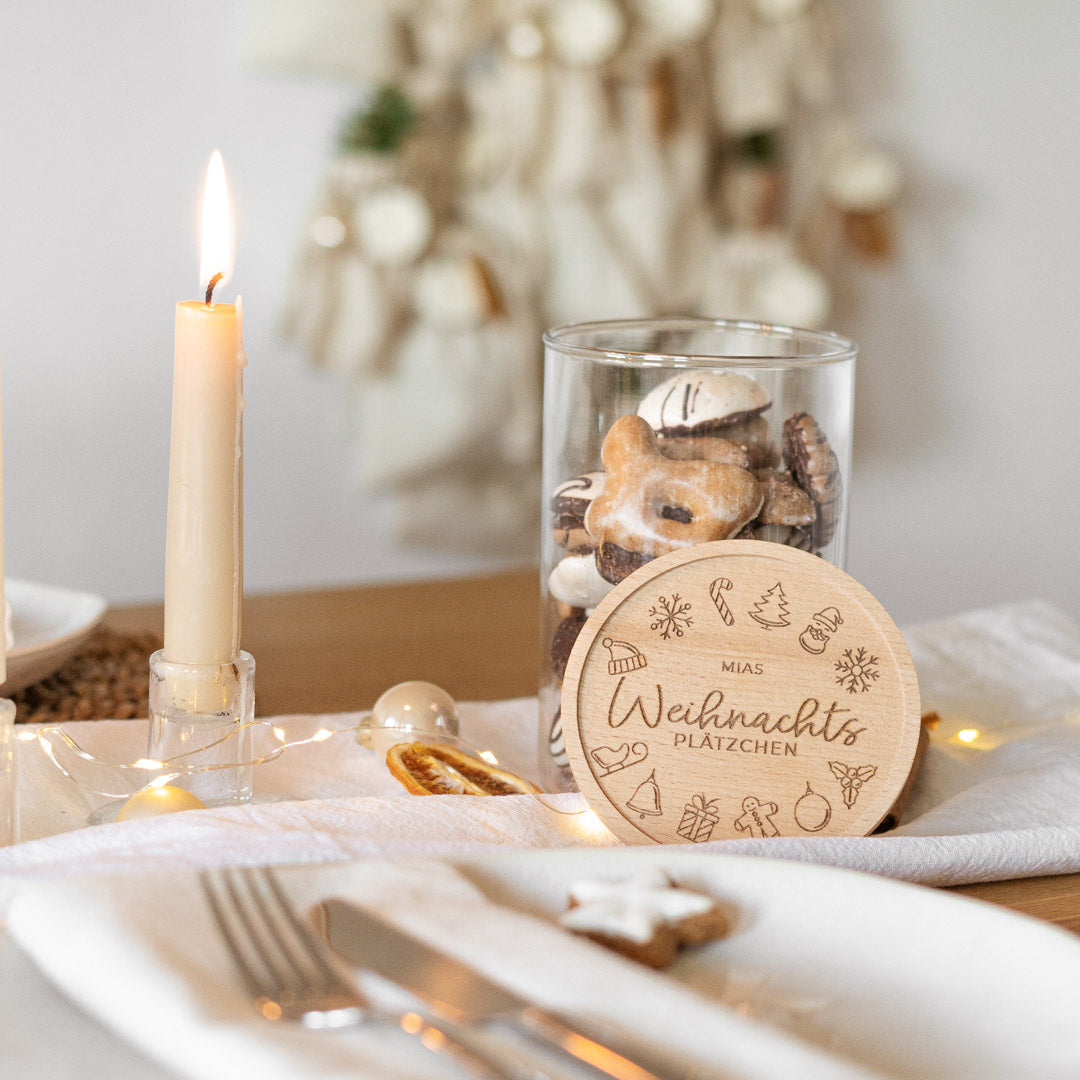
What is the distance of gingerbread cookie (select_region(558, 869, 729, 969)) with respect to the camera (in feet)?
1.14

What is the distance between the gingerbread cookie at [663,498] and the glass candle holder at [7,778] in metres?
0.23

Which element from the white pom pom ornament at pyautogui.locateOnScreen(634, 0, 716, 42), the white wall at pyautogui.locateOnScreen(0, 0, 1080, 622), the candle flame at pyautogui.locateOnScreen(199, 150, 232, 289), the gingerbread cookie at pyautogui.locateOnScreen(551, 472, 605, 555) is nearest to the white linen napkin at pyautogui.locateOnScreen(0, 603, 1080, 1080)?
the gingerbread cookie at pyautogui.locateOnScreen(551, 472, 605, 555)

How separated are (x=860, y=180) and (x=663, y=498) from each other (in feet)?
5.06

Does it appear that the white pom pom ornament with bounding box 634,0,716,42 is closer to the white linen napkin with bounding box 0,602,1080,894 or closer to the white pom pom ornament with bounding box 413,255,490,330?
the white pom pom ornament with bounding box 413,255,490,330

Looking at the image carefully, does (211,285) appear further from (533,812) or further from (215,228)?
(533,812)

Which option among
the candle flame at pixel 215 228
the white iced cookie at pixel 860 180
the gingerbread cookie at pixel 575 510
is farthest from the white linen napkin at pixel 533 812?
the white iced cookie at pixel 860 180

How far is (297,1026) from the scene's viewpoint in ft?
0.94

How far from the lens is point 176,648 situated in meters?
0.49

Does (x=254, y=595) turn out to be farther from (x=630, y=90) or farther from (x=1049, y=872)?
(x=630, y=90)

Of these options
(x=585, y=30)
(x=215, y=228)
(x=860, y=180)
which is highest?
(x=585, y=30)

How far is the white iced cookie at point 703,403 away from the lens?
0.49 m

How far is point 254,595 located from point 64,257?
0.93 meters

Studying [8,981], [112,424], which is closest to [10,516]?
[112,424]

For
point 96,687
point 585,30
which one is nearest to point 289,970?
point 96,687
